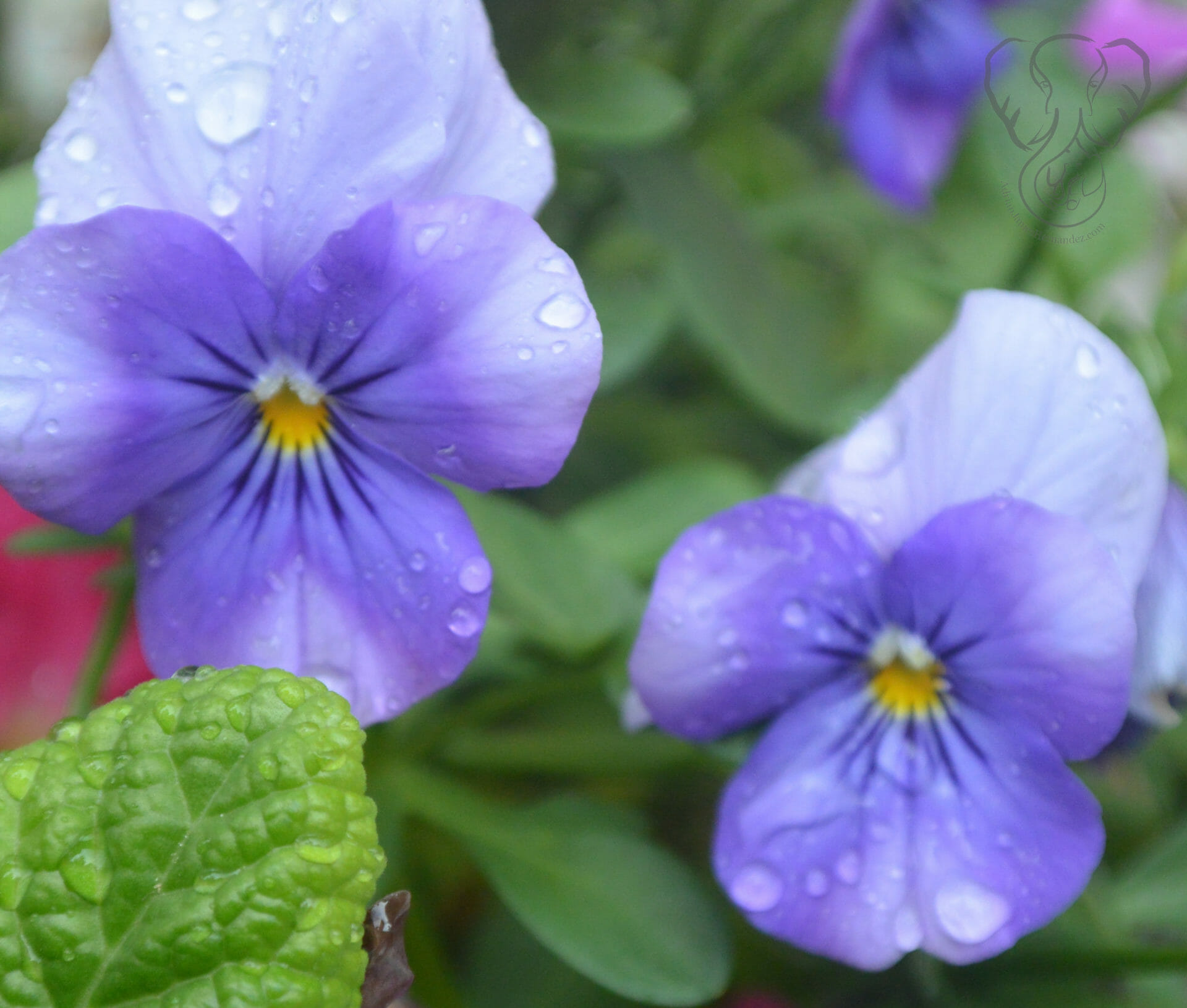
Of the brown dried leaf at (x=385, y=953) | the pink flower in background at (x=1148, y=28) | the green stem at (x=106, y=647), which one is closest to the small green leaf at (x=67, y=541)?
the green stem at (x=106, y=647)

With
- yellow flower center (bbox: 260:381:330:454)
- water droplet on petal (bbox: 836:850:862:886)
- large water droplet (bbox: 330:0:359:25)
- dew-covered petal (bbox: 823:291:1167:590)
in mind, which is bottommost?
water droplet on petal (bbox: 836:850:862:886)

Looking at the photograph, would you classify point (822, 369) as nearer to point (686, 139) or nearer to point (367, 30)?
point (686, 139)

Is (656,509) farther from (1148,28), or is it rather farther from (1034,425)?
(1148,28)

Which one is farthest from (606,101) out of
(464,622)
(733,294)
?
(464,622)

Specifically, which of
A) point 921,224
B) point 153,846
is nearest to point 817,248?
point 921,224

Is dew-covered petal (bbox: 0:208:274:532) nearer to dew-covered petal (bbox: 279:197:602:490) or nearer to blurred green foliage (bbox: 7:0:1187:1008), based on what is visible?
dew-covered petal (bbox: 279:197:602:490)

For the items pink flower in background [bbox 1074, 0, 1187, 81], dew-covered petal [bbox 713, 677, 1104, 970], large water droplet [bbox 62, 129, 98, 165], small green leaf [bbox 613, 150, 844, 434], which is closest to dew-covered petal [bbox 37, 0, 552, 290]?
large water droplet [bbox 62, 129, 98, 165]
